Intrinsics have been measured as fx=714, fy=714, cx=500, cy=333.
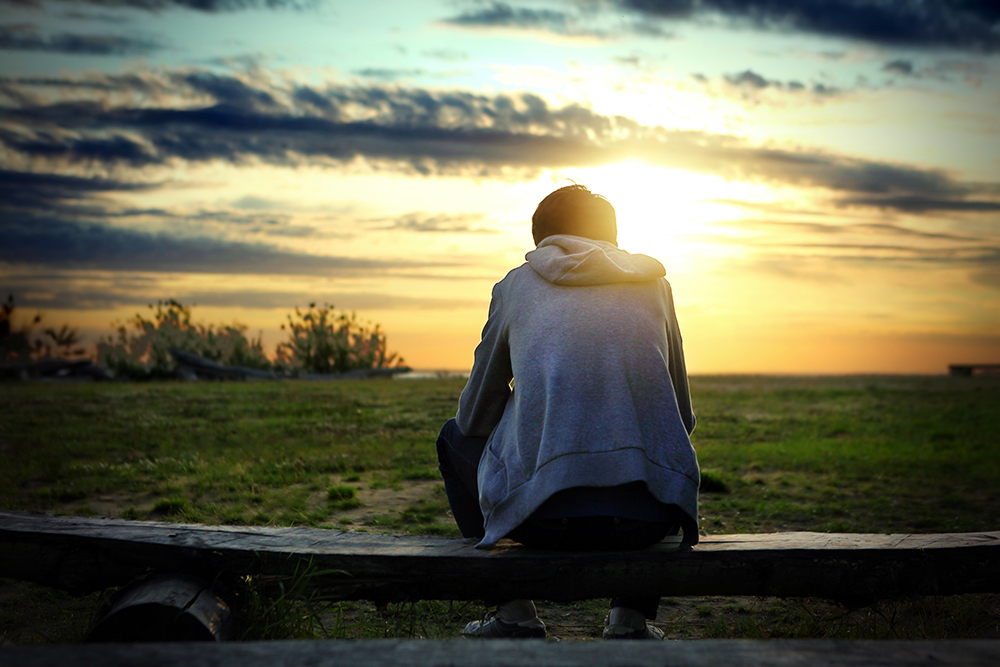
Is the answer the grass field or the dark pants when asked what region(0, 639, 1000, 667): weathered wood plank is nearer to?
the dark pants

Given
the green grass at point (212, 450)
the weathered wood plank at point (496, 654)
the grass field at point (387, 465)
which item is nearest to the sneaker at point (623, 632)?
the grass field at point (387, 465)

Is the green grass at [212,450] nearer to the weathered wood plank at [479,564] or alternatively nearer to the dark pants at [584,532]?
the weathered wood plank at [479,564]

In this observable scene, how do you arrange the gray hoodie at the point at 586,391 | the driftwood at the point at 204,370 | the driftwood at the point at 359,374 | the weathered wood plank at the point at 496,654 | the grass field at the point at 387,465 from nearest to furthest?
the weathered wood plank at the point at 496,654, the gray hoodie at the point at 586,391, the grass field at the point at 387,465, the driftwood at the point at 204,370, the driftwood at the point at 359,374

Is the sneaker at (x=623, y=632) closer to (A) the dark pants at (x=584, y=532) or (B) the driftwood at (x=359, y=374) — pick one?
(A) the dark pants at (x=584, y=532)

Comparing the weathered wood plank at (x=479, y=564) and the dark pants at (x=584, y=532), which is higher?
the dark pants at (x=584, y=532)

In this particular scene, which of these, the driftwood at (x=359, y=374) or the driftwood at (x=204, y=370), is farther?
the driftwood at (x=359, y=374)

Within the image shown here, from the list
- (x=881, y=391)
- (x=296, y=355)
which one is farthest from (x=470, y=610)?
(x=296, y=355)

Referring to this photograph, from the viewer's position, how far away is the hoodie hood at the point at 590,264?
2.58 m

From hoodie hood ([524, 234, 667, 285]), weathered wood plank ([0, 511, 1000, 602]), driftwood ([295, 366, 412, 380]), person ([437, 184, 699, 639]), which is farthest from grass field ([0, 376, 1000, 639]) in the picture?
driftwood ([295, 366, 412, 380])

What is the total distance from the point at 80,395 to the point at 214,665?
42.2ft

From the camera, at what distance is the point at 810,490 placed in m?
6.23

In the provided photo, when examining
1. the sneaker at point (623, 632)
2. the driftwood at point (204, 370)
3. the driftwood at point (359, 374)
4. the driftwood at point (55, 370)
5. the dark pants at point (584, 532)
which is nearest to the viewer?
the dark pants at point (584, 532)

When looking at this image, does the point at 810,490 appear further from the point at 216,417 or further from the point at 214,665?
the point at 216,417

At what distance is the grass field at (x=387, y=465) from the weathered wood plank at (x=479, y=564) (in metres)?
0.27
